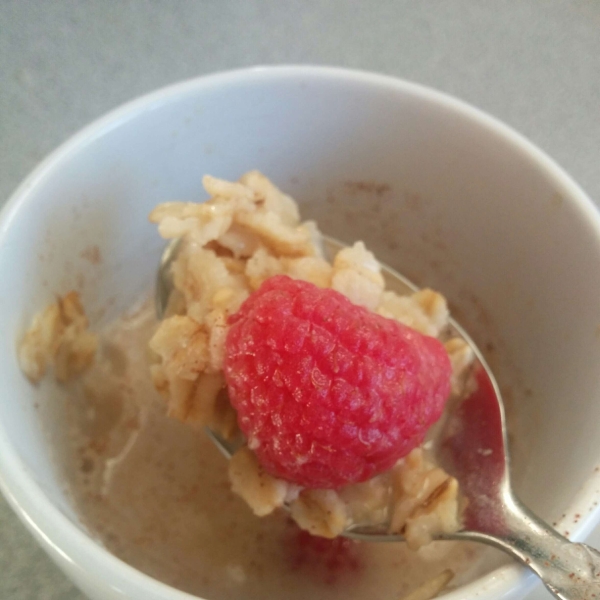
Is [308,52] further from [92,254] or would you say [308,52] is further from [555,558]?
[555,558]

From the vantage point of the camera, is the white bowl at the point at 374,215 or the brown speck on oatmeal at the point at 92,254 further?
the brown speck on oatmeal at the point at 92,254

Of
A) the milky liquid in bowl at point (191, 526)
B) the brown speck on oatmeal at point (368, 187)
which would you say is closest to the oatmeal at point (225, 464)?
the milky liquid in bowl at point (191, 526)

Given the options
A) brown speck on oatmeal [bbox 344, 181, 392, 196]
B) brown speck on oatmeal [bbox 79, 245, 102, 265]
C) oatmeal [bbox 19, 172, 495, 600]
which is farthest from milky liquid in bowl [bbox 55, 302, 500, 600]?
brown speck on oatmeal [bbox 344, 181, 392, 196]

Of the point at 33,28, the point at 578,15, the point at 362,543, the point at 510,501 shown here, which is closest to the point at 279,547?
the point at 362,543

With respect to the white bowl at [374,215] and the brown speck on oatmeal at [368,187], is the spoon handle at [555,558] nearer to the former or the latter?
the white bowl at [374,215]

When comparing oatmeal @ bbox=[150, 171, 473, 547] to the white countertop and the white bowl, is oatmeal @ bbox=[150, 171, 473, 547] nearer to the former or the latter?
the white bowl
